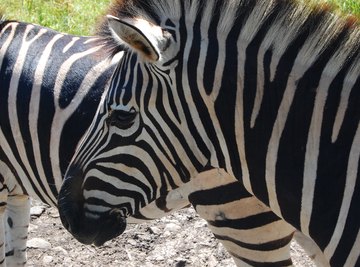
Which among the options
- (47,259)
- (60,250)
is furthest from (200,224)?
(47,259)

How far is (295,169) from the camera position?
108 inches

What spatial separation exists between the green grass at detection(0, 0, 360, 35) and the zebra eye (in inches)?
189

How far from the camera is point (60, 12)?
8.38 m

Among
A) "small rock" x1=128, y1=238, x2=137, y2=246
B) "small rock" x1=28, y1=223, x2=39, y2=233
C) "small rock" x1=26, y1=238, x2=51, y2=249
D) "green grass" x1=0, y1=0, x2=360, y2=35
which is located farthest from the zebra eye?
"green grass" x1=0, y1=0, x2=360, y2=35

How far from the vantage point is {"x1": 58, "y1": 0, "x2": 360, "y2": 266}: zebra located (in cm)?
267

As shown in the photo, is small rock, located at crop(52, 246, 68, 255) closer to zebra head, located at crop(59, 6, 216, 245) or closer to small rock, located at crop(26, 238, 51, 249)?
small rock, located at crop(26, 238, 51, 249)

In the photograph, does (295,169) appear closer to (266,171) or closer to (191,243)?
(266,171)

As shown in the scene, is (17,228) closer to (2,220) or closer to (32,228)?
(2,220)

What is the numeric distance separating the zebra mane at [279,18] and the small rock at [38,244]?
111 inches

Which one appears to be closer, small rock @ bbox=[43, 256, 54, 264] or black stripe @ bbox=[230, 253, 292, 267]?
black stripe @ bbox=[230, 253, 292, 267]

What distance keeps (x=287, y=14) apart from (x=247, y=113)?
413mm

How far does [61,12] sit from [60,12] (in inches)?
0.6

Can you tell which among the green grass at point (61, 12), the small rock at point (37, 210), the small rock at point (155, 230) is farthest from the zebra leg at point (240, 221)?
the green grass at point (61, 12)

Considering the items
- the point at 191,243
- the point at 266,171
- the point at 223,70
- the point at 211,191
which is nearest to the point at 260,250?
the point at 211,191
